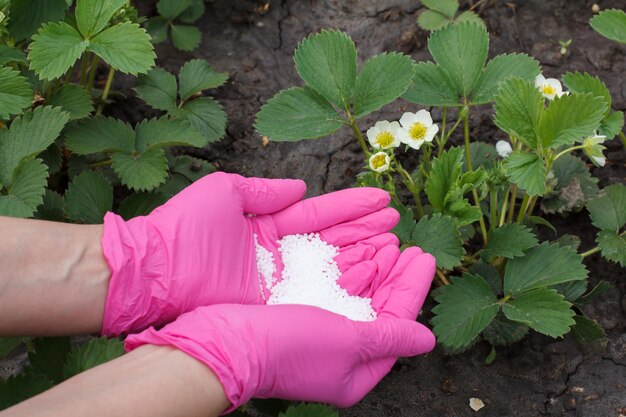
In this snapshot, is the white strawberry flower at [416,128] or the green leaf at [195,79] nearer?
the white strawberry flower at [416,128]

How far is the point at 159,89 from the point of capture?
2406mm

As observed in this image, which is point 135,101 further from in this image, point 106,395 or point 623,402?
point 623,402

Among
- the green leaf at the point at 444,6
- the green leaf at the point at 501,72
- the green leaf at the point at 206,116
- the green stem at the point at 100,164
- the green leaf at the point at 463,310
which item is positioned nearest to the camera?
the green leaf at the point at 463,310

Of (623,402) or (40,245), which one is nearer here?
(40,245)

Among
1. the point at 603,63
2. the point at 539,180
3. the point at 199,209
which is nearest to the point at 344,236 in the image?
the point at 199,209

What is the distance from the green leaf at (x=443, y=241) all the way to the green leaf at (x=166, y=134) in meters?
0.72

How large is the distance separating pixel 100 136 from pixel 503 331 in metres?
1.31

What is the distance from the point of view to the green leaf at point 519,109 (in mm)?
1734

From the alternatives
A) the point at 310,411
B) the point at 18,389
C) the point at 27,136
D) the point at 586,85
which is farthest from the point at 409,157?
the point at 18,389

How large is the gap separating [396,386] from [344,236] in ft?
1.50

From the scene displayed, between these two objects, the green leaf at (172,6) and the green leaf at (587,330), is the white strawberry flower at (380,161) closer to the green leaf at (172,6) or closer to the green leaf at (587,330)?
the green leaf at (587,330)

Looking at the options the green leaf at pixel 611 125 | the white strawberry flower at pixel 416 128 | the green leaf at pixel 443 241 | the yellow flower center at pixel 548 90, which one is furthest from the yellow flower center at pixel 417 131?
the green leaf at pixel 611 125

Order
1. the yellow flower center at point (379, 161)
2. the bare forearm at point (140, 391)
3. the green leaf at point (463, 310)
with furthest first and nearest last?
the yellow flower center at point (379, 161) → the green leaf at point (463, 310) → the bare forearm at point (140, 391)

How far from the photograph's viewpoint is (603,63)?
2.64 metres
